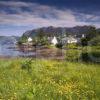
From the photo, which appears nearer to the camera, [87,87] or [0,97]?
[0,97]

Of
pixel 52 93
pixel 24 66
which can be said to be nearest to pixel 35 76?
pixel 24 66

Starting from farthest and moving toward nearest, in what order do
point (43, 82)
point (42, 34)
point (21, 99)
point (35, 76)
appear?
point (42, 34) < point (35, 76) < point (43, 82) < point (21, 99)

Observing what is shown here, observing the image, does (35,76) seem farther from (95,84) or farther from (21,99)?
(21,99)

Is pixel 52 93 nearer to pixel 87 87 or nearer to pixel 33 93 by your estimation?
pixel 33 93

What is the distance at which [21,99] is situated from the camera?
29.5ft

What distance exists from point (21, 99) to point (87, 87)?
10.1 ft

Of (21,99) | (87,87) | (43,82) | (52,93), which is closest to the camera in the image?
(21,99)

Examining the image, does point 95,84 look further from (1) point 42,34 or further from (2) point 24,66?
(1) point 42,34

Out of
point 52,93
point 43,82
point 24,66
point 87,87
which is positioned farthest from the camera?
point 24,66

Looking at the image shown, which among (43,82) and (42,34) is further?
(42,34)

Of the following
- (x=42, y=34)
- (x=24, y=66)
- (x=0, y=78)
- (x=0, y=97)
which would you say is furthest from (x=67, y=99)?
(x=42, y=34)

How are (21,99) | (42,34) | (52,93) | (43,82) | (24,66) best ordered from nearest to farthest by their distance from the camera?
(21,99), (52,93), (43,82), (24,66), (42,34)

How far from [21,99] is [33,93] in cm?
62

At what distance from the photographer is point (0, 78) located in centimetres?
1293
